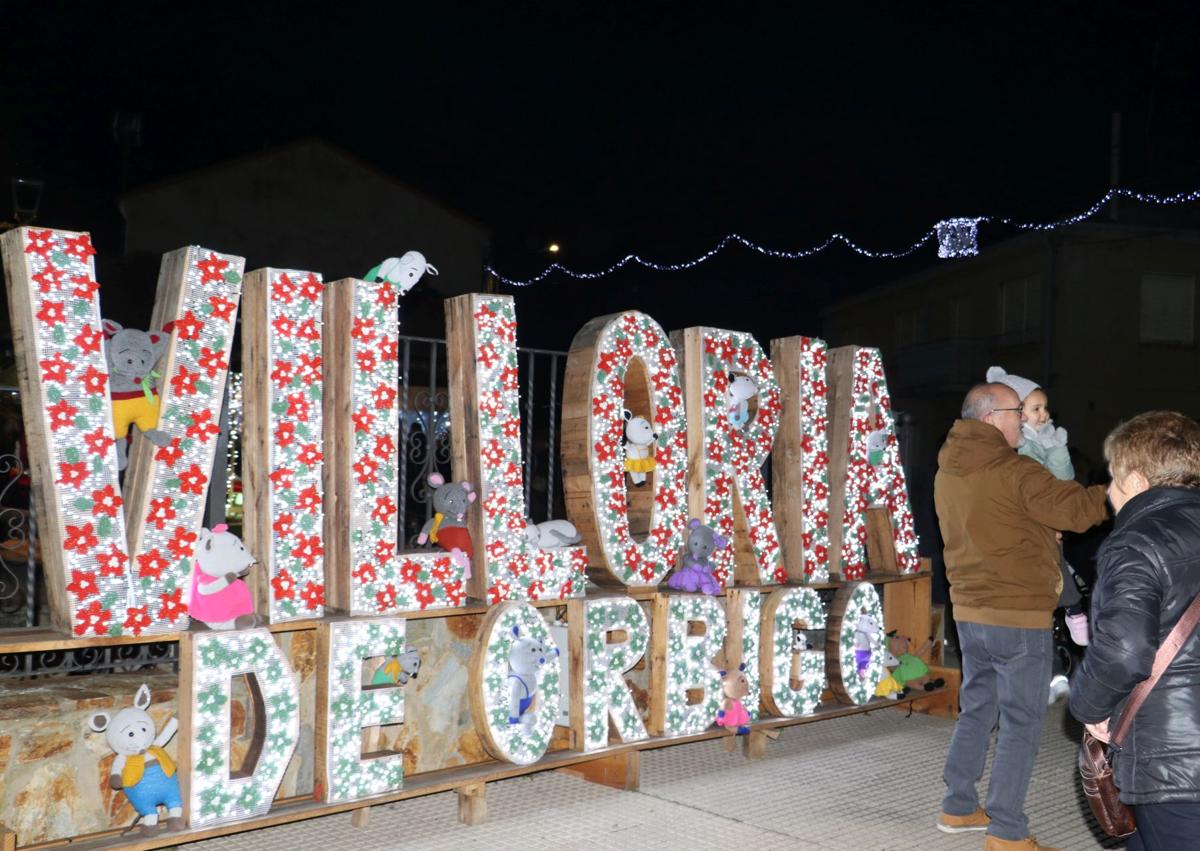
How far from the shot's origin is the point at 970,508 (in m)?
4.64

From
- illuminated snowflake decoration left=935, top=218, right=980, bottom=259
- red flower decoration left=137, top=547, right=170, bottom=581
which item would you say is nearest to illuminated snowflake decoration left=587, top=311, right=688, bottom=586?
red flower decoration left=137, top=547, right=170, bottom=581

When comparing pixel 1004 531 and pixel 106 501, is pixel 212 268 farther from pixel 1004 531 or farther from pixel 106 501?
pixel 1004 531

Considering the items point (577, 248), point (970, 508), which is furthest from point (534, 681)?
point (577, 248)

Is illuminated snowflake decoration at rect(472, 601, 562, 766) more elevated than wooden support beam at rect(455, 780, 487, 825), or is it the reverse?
illuminated snowflake decoration at rect(472, 601, 562, 766)

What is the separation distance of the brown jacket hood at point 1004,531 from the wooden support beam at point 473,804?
7.21 feet

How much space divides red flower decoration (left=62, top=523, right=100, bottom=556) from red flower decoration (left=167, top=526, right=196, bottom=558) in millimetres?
297

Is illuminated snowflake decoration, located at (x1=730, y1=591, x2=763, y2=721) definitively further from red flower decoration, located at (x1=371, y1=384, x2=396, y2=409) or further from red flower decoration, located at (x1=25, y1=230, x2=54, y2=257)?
red flower decoration, located at (x1=25, y1=230, x2=54, y2=257)

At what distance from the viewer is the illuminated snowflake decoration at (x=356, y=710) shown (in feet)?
14.7

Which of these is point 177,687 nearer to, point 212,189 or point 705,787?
point 705,787

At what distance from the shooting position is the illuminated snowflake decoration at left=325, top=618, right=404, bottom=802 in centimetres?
449

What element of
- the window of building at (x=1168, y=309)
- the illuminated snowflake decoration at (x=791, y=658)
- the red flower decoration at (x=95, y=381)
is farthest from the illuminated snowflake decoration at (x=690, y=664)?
the window of building at (x=1168, y=309)

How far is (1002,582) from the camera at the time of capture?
4.52 meters

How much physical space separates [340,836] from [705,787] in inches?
72.1

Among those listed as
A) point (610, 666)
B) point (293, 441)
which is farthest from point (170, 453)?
point (610, 666)
